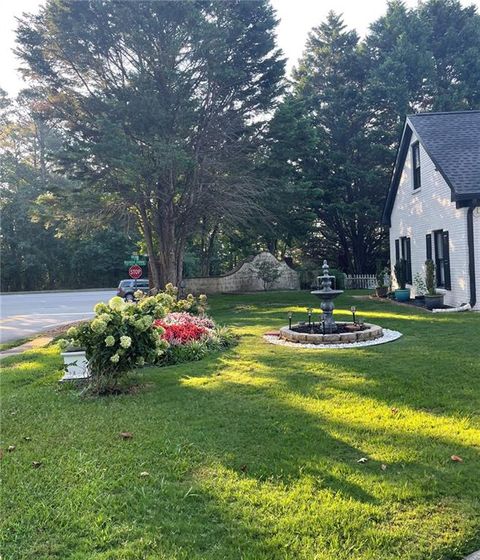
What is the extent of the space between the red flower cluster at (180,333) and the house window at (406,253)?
36.6ft

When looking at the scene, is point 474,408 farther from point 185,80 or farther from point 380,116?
point 380,116

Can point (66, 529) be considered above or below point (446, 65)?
below

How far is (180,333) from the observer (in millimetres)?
8656

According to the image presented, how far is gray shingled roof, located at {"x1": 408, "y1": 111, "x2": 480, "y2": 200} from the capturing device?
1257 centimetres

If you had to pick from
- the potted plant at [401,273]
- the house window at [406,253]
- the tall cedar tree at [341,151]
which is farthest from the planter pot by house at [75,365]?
the tall cedar tree at [341,151]

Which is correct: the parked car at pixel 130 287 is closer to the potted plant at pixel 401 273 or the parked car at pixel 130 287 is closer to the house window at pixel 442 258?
the potted plant at pixel 401 273

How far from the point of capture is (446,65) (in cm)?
2897

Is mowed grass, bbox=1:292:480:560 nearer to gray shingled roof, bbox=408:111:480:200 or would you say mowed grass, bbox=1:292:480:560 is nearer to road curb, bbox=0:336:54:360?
road curb, bbox=0:336:54:360

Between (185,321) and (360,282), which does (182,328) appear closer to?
(185,321)

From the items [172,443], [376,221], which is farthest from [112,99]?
[376,221]

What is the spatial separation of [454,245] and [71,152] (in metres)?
12.6

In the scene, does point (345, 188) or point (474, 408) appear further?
point (345, 188)

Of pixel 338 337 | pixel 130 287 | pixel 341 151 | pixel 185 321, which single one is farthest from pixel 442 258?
pixel 130 287

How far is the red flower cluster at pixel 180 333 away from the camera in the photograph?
8391 mm
